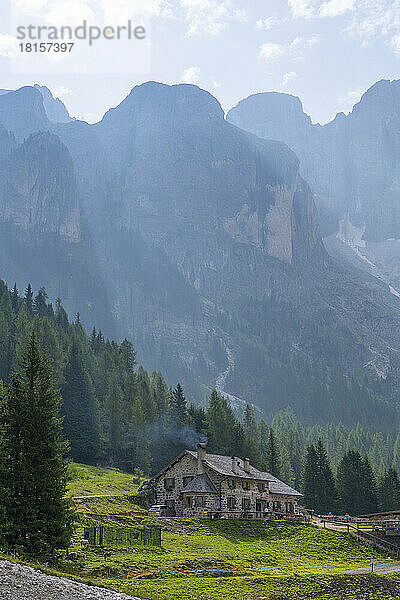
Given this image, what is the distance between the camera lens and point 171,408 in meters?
122

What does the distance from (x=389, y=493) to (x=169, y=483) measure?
44486 mm

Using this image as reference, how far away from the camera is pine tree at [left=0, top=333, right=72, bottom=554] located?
37438mm

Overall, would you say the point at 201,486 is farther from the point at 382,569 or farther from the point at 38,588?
the point at 38,588

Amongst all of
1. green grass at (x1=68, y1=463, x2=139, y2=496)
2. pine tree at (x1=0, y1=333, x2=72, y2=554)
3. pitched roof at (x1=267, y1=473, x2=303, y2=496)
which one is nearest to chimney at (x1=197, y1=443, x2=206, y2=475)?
green grass at (x1=68, y1=463, x2=139, y2=496)

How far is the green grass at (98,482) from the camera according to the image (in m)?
75.0

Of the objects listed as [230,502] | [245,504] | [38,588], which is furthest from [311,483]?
[38,588]

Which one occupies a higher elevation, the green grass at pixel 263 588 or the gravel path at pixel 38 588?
the gravel path at pixel 38 588

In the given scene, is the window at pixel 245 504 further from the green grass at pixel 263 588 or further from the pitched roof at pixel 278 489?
the green grass at pixel 263 588

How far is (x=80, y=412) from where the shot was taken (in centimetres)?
10625

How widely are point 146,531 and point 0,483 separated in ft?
60.1

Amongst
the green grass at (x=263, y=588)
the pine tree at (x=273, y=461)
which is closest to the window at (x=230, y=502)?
the green grass at (x=263, y=588)

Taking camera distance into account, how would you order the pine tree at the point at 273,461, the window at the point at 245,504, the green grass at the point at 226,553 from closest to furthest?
the green grass at the point at 226,553 < the window at the point at 245,504 < the pine tree at the point at 273,461

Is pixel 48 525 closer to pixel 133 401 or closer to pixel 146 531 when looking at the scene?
pixel 146 531

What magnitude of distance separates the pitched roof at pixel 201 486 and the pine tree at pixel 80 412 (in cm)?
3045
